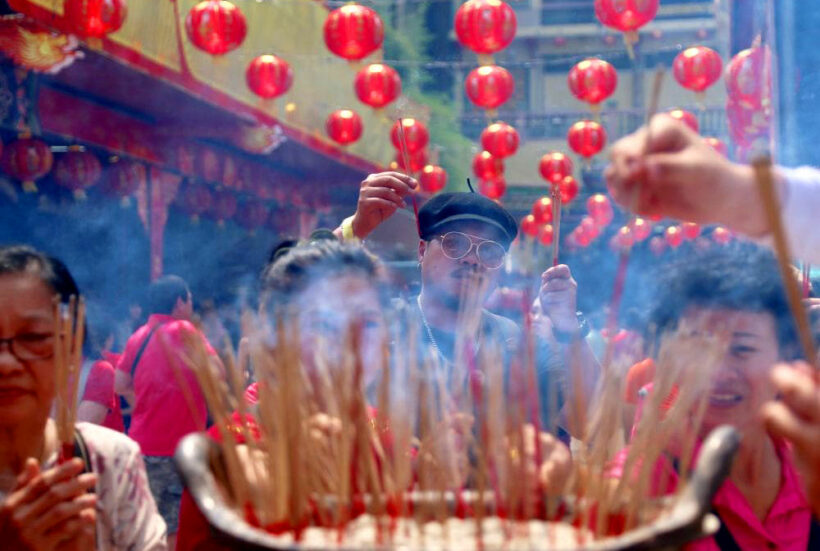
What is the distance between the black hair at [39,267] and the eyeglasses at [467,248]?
1.13 meters

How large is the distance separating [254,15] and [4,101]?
3.67m

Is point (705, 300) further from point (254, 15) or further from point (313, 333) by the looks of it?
point (254, 15)

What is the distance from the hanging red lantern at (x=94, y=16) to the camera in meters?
5.08

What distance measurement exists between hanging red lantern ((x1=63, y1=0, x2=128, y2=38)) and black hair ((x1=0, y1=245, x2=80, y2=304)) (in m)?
4.00

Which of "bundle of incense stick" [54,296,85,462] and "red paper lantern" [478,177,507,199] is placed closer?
"bundle of incense stick" [54,296,85,462]

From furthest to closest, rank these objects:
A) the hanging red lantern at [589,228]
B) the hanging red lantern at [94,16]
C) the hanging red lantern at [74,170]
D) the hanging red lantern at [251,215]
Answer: the hanging red lantern at [589,228] < the hanging red lantern at [251,215] < the hanging red lantern at [74,170] < the hanging red lantern at [94,16]

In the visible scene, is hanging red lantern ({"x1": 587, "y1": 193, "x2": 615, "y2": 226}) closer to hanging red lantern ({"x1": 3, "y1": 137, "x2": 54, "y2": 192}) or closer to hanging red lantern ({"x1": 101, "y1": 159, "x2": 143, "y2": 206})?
hanging red lantern ({"x1": 101, "y1": 159, "x2": 143, "y2": 206})

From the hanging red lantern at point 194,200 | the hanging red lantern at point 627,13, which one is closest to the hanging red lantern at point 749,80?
the hanging red lantern at point 627,13

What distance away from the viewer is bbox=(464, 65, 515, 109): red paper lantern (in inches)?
292

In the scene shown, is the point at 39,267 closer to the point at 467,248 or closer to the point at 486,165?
the point at 467,248

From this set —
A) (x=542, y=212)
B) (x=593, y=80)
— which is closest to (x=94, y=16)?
(x=593, y=80)

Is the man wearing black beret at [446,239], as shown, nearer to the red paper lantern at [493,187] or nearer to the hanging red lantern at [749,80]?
the hanging red lantern at [749,80]

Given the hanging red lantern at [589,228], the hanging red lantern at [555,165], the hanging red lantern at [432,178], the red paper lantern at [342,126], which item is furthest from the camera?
the hanging red lantern at [589,228]

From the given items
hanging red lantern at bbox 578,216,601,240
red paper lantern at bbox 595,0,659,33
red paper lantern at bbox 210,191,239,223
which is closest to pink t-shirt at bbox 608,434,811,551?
red paper lantern at bbox 595,0,659,33
